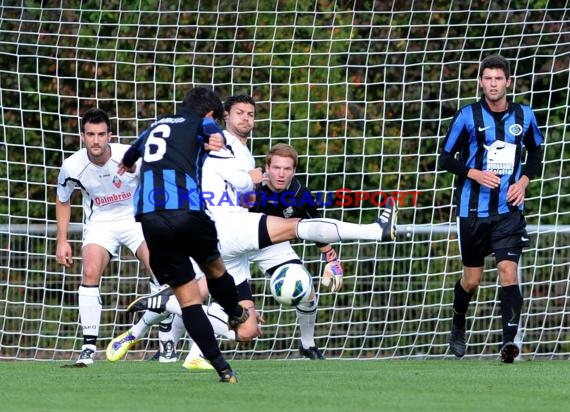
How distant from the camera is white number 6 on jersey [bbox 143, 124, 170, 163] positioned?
22.6ft

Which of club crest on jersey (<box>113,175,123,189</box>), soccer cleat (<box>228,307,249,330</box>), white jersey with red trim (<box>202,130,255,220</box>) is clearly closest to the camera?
soccer cleat (<box>228,307,249,330</box>)

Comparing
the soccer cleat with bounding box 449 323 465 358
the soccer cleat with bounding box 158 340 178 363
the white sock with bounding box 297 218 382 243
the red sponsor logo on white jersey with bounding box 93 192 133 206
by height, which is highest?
the white sock with bounding box 297 218 382 243

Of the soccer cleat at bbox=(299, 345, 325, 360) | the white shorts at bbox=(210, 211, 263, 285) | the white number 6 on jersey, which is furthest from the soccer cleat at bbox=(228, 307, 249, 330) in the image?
the soccer cleat at bbox=(299, 345, 325, 360)

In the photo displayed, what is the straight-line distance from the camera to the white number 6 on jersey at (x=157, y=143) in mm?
6898

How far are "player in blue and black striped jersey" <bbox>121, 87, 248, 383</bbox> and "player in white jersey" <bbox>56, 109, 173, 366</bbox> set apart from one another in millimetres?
2064

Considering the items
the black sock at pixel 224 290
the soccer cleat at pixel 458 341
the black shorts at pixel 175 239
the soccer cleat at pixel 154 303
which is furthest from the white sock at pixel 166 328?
the black shorts at pixel 175 239

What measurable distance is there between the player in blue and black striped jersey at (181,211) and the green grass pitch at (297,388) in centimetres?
44

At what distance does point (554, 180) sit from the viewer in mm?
12125

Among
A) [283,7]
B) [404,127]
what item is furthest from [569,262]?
[283,7]

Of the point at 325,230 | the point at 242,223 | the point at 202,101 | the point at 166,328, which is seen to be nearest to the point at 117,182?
the point at 166,328

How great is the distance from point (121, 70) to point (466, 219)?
16.0 feet

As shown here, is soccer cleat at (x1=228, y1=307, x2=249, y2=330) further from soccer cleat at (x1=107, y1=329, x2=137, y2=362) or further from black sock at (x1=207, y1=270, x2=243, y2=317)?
soccer cleat at (x1=107, y1=329, x2=137, y2=362)

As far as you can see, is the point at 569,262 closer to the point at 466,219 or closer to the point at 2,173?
the point at 466,219

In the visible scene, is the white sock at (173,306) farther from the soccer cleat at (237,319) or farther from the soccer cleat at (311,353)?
the soccer cleat at (311,353)
